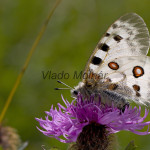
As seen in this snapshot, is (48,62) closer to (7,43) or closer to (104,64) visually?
(7,43)

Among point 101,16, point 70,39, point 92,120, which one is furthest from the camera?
point 101,16

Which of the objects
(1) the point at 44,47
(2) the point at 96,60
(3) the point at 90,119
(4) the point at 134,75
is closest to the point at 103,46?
(2) the point at 96,60

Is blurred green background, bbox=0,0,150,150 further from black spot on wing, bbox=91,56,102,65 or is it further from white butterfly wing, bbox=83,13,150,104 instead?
black spot on wing, bbox=91,56,102,65

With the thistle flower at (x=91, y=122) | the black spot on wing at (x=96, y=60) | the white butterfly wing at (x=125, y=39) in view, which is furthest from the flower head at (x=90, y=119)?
the white butterfly wing at (x=125, y=39)

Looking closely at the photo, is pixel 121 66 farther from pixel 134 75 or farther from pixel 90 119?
pixel 90 119

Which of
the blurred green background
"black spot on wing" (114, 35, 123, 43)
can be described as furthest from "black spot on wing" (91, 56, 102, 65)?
the blurred green background

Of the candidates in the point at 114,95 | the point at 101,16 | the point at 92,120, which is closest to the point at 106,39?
the point at 114,95

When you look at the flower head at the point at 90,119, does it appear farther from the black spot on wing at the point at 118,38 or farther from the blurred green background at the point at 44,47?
the blurred green background at the point at 44,47
